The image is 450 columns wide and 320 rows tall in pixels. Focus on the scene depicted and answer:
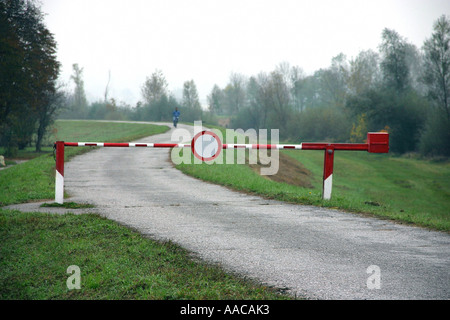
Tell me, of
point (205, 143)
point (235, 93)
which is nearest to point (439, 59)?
point (205, 143)

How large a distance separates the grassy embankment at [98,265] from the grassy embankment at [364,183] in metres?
4.93

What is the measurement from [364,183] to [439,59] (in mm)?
24950

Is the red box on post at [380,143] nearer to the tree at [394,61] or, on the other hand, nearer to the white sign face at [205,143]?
the white sign face at [205,143]

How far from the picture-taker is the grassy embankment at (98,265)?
4.39 meters

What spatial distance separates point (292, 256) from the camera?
18.4 ft

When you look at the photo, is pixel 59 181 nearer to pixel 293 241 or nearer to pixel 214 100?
pixel 293 241

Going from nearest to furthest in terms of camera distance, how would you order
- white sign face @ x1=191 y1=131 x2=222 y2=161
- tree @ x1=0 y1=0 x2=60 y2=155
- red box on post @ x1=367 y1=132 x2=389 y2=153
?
red box on post @ x1=367 y1=132 x2=389 y2=153 → white sign face @ x1=191 y1=131 x2=222 y2=161 → tree @ x1=0 y1=0 x2=60 y2=155

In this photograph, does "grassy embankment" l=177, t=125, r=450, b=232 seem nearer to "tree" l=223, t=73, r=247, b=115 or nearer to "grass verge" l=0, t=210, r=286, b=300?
"grass verge" l=0, t=210, r=286, b=300

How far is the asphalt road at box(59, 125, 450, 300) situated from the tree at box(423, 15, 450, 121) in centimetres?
4406

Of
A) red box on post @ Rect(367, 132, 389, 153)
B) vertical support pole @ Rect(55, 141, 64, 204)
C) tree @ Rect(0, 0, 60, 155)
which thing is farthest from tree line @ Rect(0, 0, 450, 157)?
red box on post @ Rect(367, 132, 389, 153)

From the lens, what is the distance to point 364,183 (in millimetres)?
32719

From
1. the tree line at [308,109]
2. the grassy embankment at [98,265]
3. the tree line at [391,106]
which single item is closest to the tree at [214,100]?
the tree line at [308,109]

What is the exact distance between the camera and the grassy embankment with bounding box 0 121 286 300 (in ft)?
14.4

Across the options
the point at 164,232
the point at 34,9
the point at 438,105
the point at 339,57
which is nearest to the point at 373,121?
the point at 438,105
